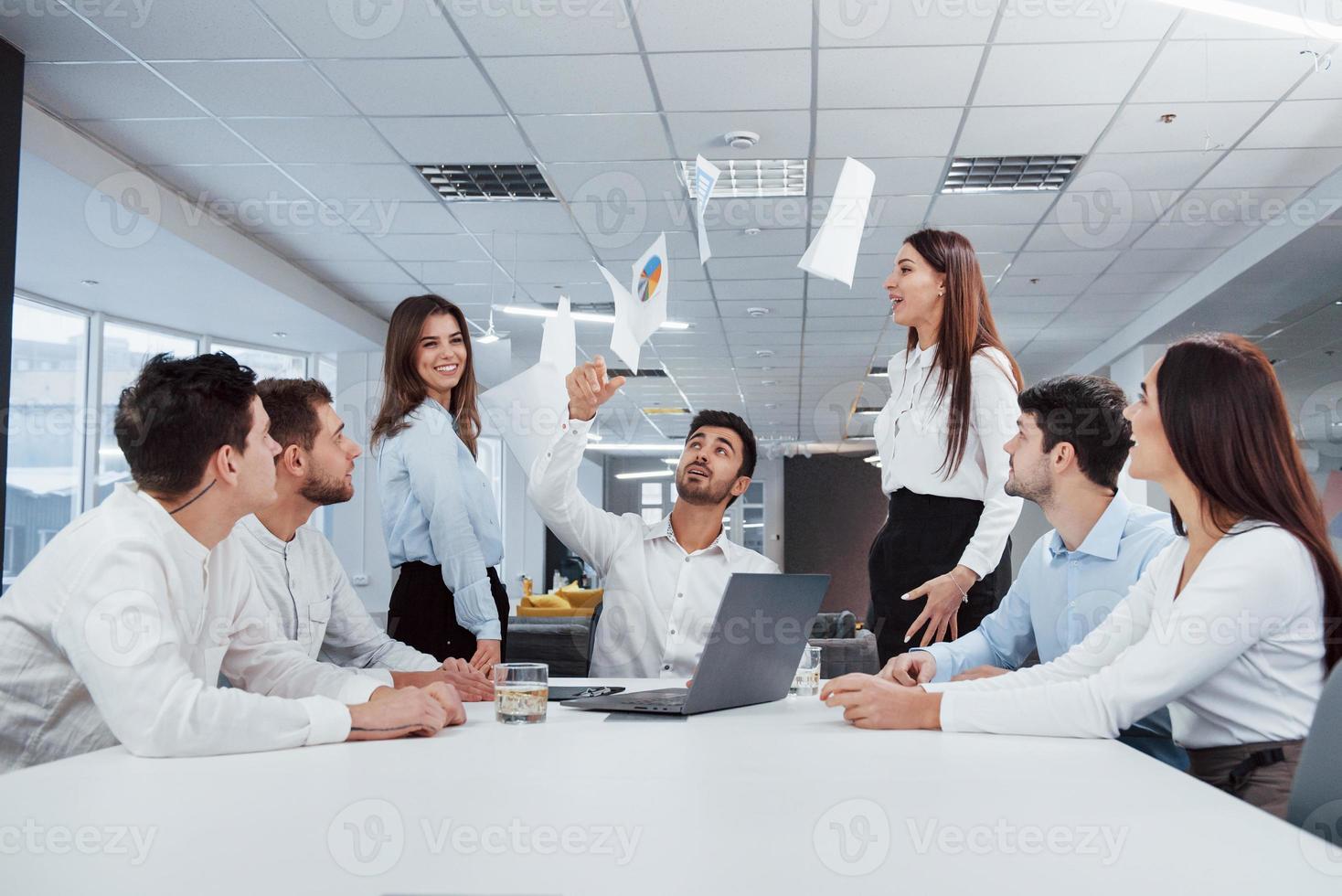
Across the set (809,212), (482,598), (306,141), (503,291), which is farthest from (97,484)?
(482,598)

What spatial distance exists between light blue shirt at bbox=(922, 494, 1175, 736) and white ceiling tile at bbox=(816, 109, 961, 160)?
3024 millimetres

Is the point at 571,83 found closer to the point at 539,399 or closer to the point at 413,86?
the point at 413,86

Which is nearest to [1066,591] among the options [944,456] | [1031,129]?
[944,456]

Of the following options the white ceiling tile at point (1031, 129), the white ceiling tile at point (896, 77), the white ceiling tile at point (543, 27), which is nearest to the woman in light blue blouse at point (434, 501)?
the white ceiling tile at point (543, 27)

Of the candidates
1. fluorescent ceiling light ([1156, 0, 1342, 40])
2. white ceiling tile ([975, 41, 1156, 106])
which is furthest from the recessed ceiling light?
→ fluorescent ceiling light ([1156, 0, 1342, 40])

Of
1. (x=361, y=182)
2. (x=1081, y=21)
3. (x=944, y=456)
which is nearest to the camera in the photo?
(x=944, y=456)

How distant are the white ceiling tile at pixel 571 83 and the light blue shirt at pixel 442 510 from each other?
2127 mm

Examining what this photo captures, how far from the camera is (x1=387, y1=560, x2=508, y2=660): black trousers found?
2.63 meters

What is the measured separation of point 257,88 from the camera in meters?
4.52

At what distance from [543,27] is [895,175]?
220cm

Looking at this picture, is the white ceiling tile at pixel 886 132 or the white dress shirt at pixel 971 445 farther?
the white ceiling tile at pixel 886 132

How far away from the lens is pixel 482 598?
101 inches

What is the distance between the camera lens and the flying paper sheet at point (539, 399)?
2.46 meters

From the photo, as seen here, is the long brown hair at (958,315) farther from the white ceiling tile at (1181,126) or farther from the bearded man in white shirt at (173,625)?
the white ceiling tile at (1181,126)
